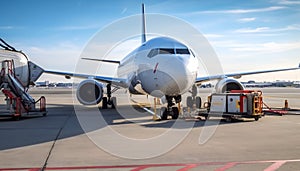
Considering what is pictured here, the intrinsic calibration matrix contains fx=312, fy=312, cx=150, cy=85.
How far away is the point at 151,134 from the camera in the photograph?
10484 mm

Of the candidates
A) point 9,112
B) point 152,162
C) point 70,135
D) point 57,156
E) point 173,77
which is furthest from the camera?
point 9,112

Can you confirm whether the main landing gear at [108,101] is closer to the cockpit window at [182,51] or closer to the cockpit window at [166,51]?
the cockpit window at [166,51]

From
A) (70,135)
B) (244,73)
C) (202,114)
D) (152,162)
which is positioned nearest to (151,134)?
(70,135)

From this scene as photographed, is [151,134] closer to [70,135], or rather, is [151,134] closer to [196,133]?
[196,133]

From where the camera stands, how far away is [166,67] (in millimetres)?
13094

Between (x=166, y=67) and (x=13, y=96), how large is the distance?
8375mm

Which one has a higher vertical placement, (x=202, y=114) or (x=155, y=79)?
(x=155, y=79)

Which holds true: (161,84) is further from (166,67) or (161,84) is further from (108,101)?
(108,101)

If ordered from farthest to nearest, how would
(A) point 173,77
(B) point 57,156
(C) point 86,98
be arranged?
(C) point 86,98 → (A) point 173,77 → (B) point 57,156

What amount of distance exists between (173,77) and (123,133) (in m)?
3.47

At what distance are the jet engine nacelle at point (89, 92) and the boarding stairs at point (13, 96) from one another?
124 inches

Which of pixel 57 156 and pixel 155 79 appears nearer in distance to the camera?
pixel 57 156

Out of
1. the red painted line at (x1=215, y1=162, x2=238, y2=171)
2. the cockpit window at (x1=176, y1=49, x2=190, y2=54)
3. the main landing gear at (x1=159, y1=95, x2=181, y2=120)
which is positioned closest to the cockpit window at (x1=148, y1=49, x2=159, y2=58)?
the cockpit window at (x1=176, y1=49, x2=190, y2=54)

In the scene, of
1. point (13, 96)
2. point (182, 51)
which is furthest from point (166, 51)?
point (13, 96)
